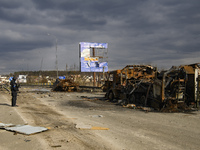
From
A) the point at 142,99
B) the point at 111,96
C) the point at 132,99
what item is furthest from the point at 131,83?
the point at 111,96

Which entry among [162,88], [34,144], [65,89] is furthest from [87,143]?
[65,89]

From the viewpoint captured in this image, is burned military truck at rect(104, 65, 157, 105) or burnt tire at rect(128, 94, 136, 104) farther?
burnt tire at rect(128, 94, 136, 104)

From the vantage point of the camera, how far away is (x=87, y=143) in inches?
226

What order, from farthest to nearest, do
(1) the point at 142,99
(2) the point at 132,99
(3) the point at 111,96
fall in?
(3) the point at 111,96 → (2) the point at 132,99 → (1) the point at 142,99

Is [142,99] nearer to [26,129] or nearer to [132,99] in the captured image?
[132,99]

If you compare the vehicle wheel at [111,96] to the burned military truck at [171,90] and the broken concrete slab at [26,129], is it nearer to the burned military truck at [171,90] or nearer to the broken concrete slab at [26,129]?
the burned military truck at [171,90]

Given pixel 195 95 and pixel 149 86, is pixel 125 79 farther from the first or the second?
pixel 195 95

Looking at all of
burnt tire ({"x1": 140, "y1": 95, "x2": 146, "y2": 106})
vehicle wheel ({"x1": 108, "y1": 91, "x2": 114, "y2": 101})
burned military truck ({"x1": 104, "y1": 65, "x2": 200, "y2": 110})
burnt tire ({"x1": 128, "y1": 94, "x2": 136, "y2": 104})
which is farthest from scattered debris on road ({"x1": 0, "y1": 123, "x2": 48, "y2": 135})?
vehicle wheel ({"x1": 108, "y1": 91, "x2": 114, "y2": 101})

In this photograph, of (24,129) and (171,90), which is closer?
(24,129)

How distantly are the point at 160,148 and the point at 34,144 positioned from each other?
3157mm

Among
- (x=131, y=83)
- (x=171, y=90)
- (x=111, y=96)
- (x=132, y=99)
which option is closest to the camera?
(x=171, y=90)

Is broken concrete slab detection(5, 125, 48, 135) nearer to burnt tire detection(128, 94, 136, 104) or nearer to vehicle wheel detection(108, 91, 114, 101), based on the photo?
burnt tire detection(128, 94, 136, 104)

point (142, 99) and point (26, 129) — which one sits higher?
point (142, 99)

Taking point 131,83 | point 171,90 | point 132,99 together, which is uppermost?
point 131,83
